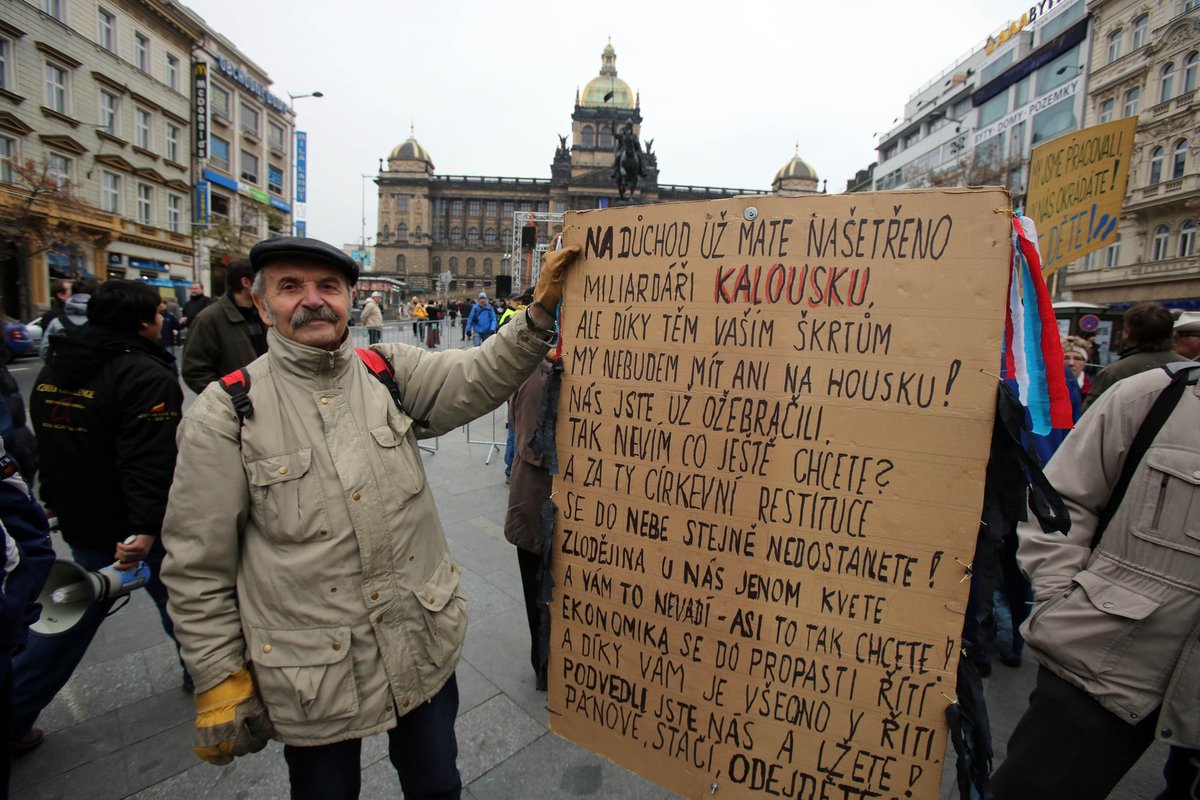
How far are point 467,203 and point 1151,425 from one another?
287 feet

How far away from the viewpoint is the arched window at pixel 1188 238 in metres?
24.0

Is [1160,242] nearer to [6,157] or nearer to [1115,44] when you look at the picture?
[1115,44]

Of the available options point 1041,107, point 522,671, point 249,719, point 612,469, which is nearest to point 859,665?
point 612,469

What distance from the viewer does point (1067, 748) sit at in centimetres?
163

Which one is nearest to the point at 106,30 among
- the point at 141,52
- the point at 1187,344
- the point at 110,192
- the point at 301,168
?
the point at 141,52

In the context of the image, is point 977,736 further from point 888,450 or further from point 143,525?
point 143,525

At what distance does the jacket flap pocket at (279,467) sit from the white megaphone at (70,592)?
1459 millimetres

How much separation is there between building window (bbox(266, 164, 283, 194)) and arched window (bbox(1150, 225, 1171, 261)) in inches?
1926

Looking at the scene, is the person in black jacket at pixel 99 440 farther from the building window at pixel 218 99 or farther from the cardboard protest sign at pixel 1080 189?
the building window at pixel 218 99

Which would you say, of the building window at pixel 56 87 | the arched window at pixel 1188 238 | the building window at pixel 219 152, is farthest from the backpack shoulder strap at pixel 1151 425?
the building window at pixel 219 152

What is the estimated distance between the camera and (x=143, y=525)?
7.86 feet

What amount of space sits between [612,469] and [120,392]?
207 cm

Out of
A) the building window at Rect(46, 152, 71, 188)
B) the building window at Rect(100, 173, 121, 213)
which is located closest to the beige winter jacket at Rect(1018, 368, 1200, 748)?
the building window at Rect(46, 152, 71, 188)

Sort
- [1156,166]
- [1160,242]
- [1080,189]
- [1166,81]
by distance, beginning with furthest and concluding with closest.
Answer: [1160,242]
[1156,166]
[1166,81]
[1080,189]
